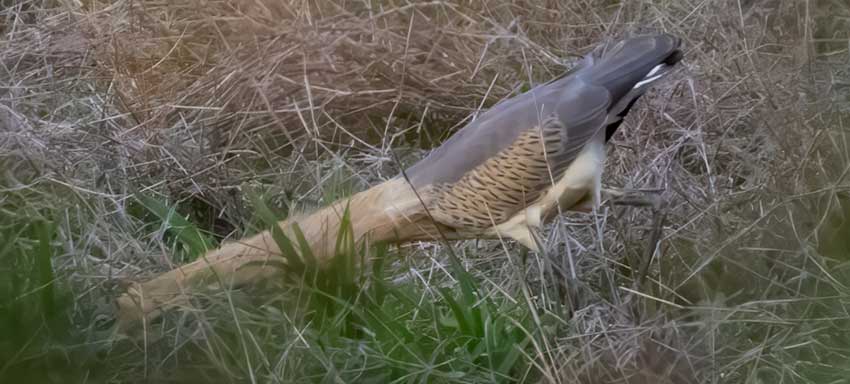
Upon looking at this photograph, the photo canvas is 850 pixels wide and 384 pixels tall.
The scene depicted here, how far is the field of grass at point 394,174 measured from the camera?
2092 millimetres

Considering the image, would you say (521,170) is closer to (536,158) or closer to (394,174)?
(536,158)

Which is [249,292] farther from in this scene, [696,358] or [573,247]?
[573,247]

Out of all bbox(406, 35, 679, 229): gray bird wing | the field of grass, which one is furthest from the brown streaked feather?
the field of grass

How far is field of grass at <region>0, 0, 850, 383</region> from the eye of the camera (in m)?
2.09

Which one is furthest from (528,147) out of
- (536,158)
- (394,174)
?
(394,174)

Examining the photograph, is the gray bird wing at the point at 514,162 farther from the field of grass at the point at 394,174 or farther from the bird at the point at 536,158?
the field of grass at the point at 394,174

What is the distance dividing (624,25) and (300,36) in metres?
1.21

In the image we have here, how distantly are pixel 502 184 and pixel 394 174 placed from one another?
84 cm

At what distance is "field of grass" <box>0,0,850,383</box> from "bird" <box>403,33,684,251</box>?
0.11 m

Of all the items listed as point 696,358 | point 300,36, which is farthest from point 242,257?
point 300,36

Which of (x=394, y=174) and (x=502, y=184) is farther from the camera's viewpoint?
(x=394, y=174)

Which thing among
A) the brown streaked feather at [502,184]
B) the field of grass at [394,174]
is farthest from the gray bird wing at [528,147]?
the field of grass at [394,174]

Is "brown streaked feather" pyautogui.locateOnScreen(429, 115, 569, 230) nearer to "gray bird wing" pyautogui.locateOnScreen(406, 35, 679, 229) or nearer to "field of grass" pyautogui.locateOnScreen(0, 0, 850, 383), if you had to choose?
"gray bird wing" pyautogui.locateOnScreen(406, 35, 679, 229)

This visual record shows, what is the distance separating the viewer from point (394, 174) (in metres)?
3.67
